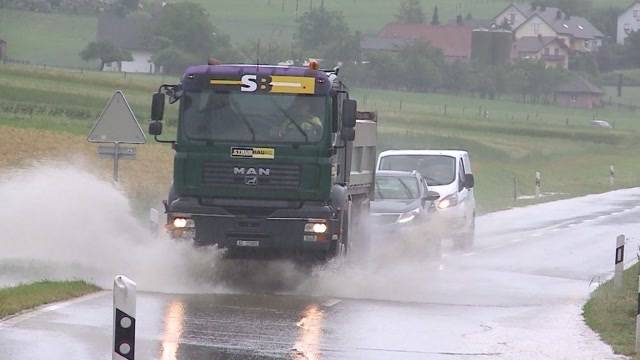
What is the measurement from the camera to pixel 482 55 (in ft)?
460

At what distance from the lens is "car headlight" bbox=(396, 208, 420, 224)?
25.2 m

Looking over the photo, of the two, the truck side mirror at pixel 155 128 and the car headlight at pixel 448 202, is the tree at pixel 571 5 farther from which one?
the truck side mirror at pixel 155 128

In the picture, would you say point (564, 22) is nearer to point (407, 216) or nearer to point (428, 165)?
point (428, 165)

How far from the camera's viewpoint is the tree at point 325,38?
10444cm

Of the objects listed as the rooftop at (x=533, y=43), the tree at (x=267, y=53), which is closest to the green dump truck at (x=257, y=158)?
the tree at (x=267, y=53)

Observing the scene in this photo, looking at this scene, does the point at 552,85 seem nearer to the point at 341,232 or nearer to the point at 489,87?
the point at 489,87

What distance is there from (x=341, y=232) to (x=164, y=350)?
6560 millimetres

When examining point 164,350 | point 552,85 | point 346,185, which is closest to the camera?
point 164,350

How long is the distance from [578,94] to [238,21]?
1190 inches

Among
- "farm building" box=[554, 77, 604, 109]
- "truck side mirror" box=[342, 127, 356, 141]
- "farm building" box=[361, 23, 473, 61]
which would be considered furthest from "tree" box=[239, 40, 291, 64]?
"truck side mirror" box=[342, 127, 356, 141]

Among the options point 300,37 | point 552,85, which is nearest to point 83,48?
point 300,37

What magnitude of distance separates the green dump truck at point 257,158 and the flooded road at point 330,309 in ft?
2.33

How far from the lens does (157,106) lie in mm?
18312

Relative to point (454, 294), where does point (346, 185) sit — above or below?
above
